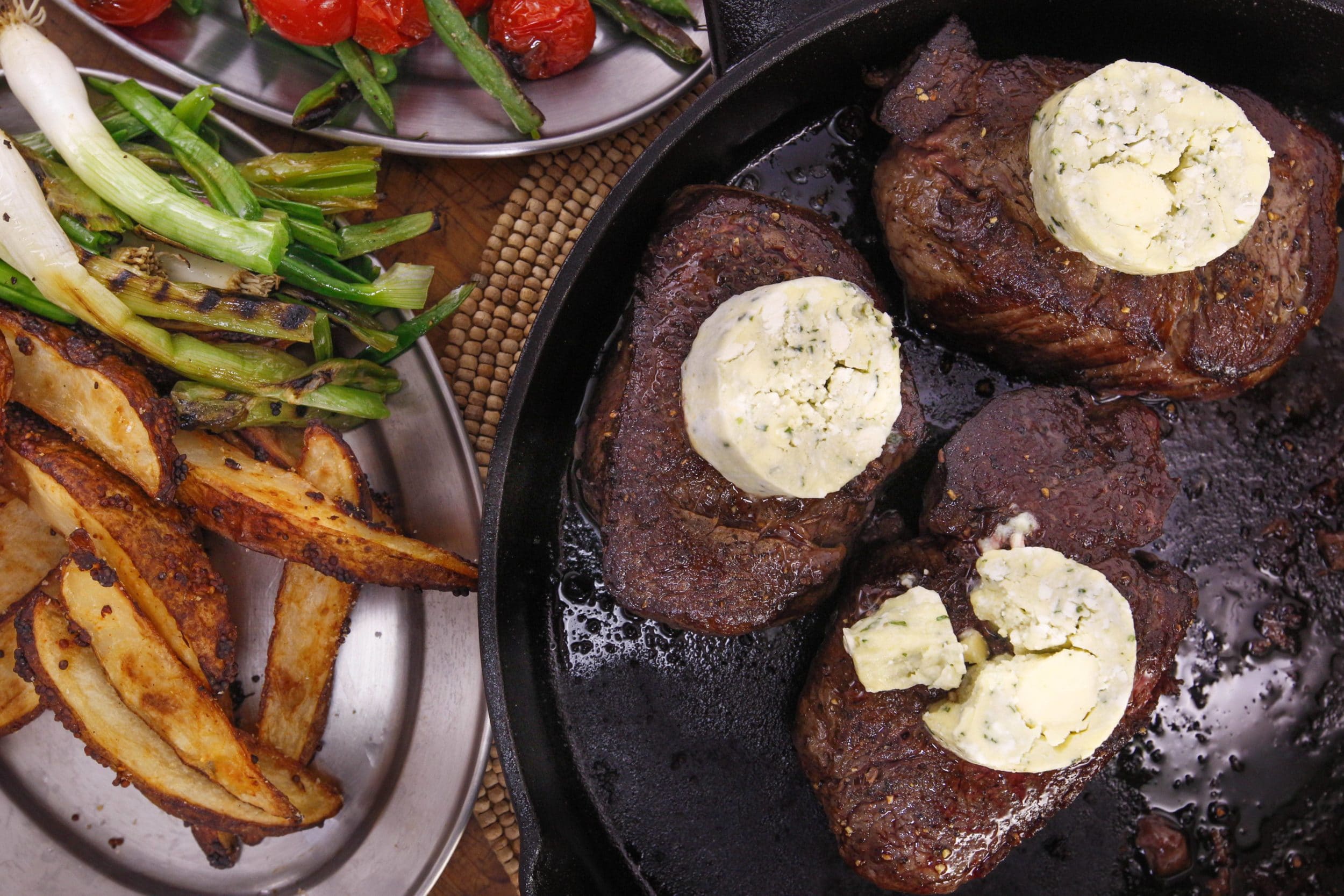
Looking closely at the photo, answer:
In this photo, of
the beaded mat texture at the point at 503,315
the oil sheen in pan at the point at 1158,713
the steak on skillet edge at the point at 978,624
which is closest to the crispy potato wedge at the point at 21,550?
the beaded mat texture at the point at 503,315

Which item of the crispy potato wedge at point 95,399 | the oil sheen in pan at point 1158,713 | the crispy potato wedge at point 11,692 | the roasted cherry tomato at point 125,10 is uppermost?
the roasted cherry tomato at point 125,10

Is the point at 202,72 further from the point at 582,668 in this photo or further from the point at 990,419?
the point at 990,419

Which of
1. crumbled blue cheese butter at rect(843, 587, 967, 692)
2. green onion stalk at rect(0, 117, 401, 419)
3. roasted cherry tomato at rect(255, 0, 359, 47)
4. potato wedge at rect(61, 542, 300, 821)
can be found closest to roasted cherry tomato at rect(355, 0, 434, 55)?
roasted cherry tomato at rect(255, 0, 359, 47)

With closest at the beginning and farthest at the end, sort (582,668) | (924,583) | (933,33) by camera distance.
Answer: (924,583)
(933,33)
(582,668)

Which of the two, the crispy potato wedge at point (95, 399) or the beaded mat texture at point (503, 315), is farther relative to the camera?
the beaded mat texture at point (503, 315)

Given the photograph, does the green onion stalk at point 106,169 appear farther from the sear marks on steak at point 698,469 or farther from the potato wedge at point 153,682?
the sear marks on steak at point 698,469

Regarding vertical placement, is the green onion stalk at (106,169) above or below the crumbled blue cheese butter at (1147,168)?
above

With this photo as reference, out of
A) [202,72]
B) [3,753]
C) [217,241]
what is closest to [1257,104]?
[217,241]
